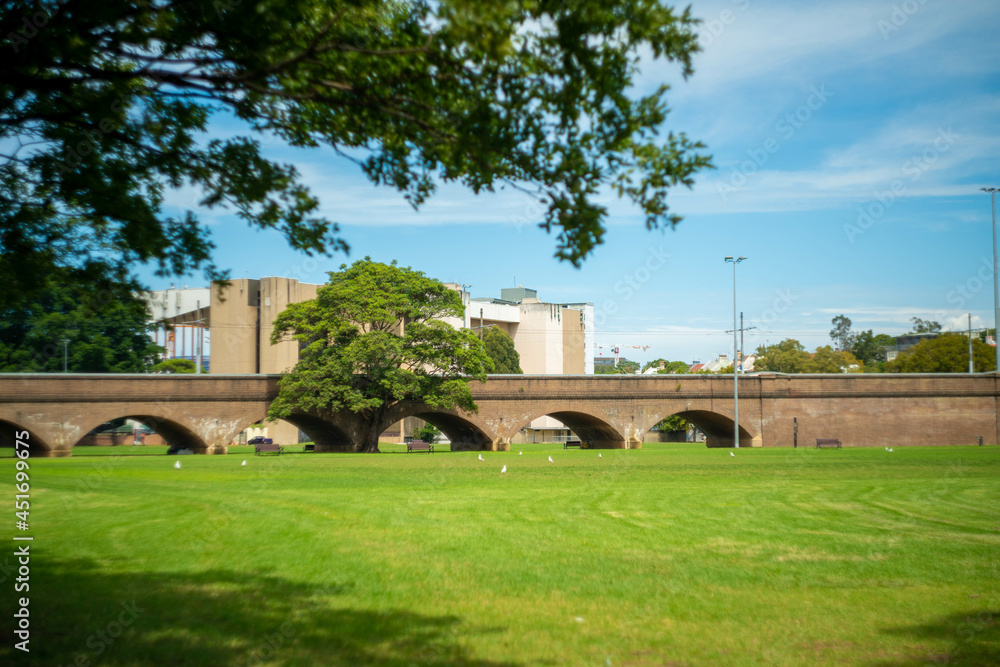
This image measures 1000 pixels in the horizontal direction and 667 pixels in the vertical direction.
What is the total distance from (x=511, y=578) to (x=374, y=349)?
3343 cm

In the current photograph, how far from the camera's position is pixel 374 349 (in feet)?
135

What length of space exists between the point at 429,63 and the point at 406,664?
13.4ft

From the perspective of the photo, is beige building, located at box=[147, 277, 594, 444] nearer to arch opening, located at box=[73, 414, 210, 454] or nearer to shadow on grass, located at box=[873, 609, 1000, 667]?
arch opening, located at box=[73, 414, 210, 454]

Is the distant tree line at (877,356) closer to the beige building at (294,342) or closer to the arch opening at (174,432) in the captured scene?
the beige building at (294,342)

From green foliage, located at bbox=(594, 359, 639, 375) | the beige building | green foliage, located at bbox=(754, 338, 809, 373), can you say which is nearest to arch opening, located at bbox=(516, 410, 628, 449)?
the beige building

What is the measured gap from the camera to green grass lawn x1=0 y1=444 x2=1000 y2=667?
5922 mm

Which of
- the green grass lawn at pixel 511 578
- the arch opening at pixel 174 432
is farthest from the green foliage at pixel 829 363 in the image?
the green grass lawn at pixel 511 578

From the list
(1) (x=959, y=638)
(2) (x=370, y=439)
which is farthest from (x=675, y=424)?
(1) (x=959, y=638)

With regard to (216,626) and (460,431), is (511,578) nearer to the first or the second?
(216,626)

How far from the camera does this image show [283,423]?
7062 centimetres

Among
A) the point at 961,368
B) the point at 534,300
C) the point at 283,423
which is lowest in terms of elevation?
the point at 283,423

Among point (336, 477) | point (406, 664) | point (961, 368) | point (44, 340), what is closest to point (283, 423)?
point (44, 340)

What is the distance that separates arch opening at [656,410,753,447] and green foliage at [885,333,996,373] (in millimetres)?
22628

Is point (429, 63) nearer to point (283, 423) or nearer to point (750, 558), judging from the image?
point (750, 558)
